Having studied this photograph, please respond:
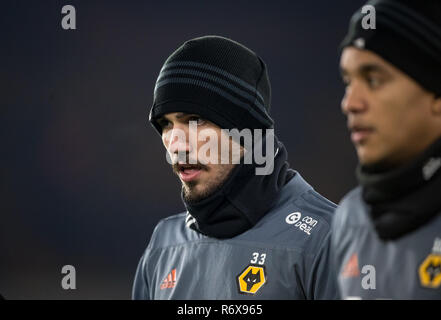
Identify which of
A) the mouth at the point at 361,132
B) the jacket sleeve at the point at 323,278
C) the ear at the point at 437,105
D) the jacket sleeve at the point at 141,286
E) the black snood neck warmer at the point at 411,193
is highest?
the ear at the point at 437,105

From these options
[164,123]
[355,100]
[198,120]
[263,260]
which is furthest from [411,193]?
[164,123]

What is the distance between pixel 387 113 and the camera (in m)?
1.34

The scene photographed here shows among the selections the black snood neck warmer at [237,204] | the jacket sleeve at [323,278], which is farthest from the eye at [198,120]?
the jacket sleeve at [323,278]

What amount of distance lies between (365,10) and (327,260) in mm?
866

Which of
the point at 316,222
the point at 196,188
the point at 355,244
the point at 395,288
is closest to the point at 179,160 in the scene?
the point at 196,188

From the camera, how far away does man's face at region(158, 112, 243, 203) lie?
219 cm

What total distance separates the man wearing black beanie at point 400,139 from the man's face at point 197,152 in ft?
2.88

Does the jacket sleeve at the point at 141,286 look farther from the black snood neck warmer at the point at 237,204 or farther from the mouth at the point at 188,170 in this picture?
the mouth at the point at 188,170

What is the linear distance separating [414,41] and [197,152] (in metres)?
1.02

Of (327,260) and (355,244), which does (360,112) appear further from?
(327,260)

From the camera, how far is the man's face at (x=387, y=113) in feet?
4.40

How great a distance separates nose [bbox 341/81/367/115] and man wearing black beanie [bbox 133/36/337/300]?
77cm

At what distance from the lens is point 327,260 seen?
1.98 m

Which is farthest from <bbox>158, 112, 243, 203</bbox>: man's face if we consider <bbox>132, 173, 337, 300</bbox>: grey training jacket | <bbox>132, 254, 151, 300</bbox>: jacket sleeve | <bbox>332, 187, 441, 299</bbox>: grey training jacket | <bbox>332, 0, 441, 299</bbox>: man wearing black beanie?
<bbox>332, 0, 441, 299</bbox>: man wearing black beanie
